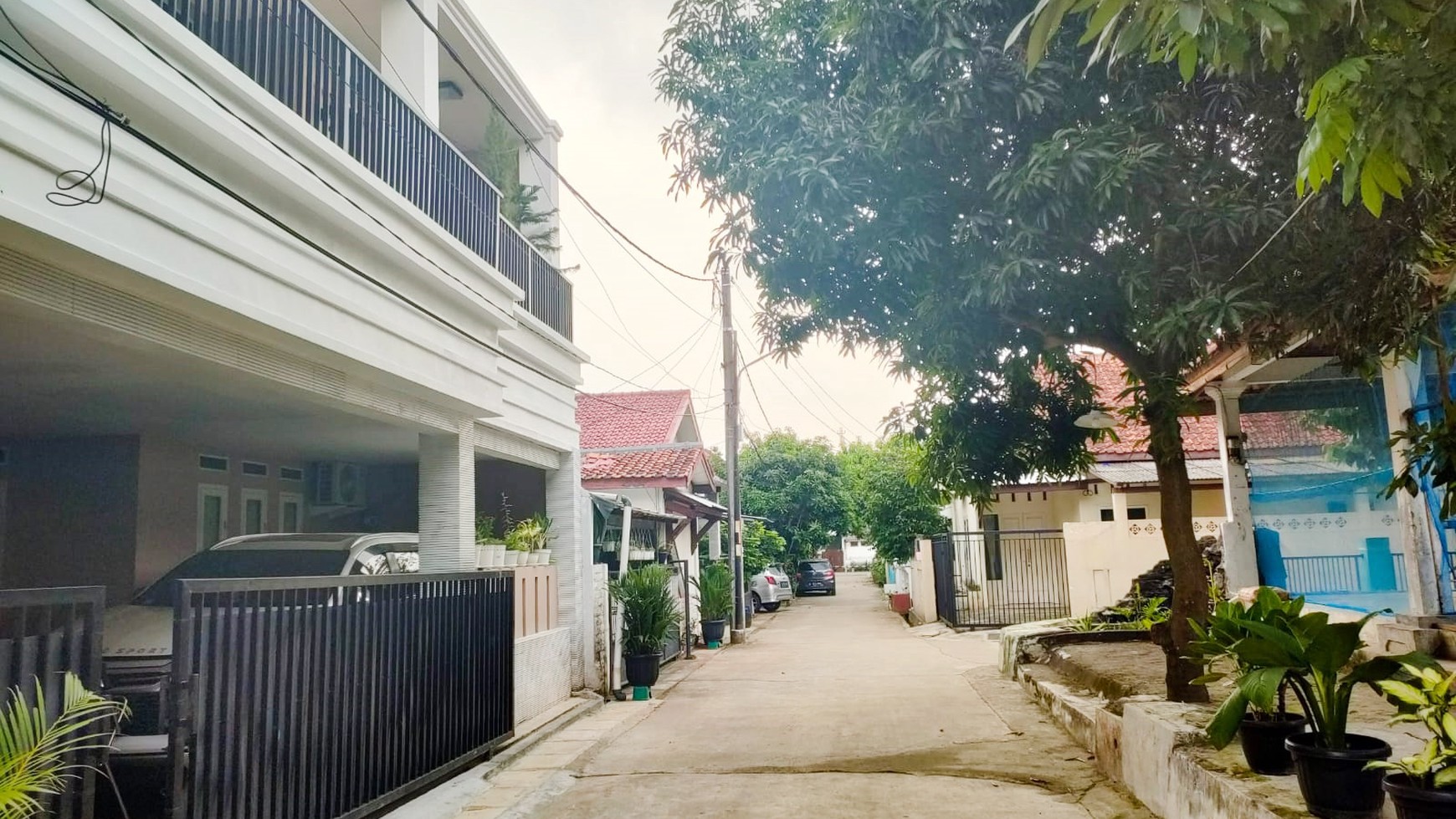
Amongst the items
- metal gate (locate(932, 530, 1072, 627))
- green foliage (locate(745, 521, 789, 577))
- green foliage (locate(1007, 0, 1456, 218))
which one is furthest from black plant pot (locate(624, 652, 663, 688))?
green foliage (locate(745, 521, 789, 577))

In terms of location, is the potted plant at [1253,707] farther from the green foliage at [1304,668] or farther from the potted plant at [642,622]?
the potted plant at [642,622]

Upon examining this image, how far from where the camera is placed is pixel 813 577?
3716cm

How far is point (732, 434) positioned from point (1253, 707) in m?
15.6

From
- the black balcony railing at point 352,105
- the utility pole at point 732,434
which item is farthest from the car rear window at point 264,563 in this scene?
the utility pole at point 732,434

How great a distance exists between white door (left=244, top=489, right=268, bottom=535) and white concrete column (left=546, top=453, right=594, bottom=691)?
2969 mm

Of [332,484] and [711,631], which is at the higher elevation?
[332,484]

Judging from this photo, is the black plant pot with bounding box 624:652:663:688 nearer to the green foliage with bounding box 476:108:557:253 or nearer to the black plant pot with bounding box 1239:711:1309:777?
the green foliage with bounding box 476:108:557:253

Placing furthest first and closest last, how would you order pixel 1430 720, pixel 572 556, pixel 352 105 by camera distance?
pixel 572 556 → pixel 352 105 → pixel 1430 720

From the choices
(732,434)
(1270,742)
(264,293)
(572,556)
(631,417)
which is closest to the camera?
(1270,742)

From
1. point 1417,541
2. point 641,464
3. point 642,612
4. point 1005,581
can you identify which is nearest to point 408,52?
point 642,612

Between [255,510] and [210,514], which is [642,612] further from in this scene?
[210,514]

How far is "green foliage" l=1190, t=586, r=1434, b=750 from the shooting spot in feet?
13.2

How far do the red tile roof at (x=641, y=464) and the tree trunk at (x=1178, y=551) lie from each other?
37.7ft

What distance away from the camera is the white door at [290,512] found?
10758mm
